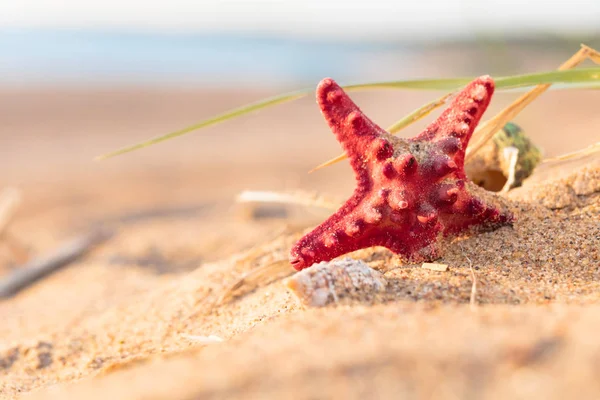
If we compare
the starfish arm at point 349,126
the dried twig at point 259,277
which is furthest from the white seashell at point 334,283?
the dried twig at point 259,277

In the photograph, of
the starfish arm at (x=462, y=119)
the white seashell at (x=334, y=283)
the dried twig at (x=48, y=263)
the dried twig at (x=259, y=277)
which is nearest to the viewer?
the white seashell at (x=334, y=283)

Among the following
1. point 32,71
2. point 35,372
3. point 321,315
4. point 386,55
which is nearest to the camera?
point 321,315

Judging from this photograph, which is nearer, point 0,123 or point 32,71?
point 0,123

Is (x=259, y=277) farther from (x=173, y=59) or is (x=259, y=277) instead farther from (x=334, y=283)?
(x=173, y=59)

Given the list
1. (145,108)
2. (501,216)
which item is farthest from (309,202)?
(145,108)

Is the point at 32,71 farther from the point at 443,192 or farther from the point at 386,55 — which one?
the point at 443,192

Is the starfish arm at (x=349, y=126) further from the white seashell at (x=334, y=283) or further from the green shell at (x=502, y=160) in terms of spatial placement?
the green shell at (x=502, y=160)
